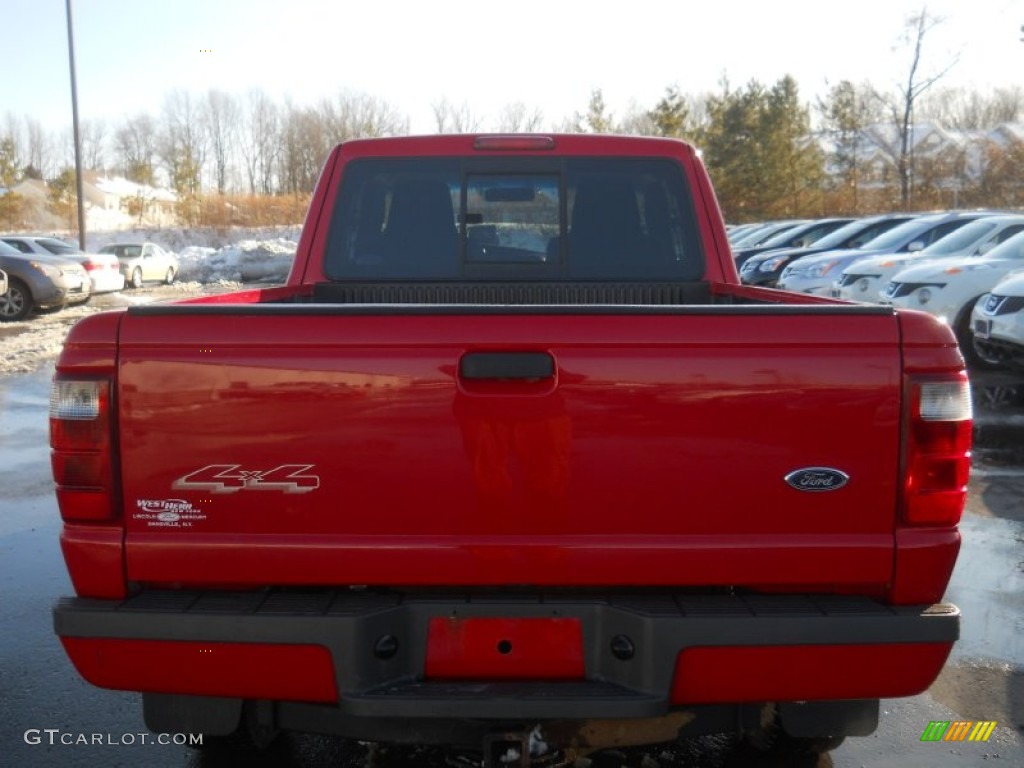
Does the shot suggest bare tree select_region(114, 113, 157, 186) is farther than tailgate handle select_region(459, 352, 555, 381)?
Yes

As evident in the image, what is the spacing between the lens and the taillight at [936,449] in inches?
92.4

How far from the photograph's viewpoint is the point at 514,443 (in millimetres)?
2344

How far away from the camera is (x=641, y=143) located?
14.1 feet

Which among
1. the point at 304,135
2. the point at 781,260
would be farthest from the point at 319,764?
the point at 304,135

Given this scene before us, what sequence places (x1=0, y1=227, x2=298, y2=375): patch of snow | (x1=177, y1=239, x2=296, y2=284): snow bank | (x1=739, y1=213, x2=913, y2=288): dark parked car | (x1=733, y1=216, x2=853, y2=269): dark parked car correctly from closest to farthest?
(x1=0, y1=227, x2=298, y2=375): patch of snow < (x1=739, y1=213, x2=913, y2=288): dark parked car < (x1=733, y1=216, x2=853, y2=269): dark parked car < (x1=177, y1=239, x2=296, y2=284): snow bank

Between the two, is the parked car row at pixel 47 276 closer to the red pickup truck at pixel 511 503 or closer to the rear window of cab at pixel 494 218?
the rear window of cab at pixel 494 218

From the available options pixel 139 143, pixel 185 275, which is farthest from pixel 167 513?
pixel 139 143

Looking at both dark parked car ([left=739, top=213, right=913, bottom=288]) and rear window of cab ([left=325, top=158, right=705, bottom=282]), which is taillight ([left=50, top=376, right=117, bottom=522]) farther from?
dark parked car ([left=739, top=213, right=913, bottom=288])

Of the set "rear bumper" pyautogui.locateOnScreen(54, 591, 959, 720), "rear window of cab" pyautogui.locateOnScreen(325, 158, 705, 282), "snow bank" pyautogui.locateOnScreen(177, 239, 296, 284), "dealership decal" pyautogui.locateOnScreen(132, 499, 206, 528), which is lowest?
"snow bank" pyautogui.locateOnScreen(177, 239, 296, 284)

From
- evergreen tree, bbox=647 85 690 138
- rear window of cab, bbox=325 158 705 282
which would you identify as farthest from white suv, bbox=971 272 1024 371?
evergreen tree, bbox=647 85 690 138

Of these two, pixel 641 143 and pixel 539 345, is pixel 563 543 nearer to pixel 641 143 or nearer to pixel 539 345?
pixel 539 345

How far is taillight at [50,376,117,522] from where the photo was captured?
7.80 ft

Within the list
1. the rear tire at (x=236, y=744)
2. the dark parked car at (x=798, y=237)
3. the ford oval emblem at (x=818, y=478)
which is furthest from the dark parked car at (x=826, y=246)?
the ford oval emblem at (x=818, y=478)

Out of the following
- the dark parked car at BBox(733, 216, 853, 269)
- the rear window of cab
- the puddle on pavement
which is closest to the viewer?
the rear window of cab
